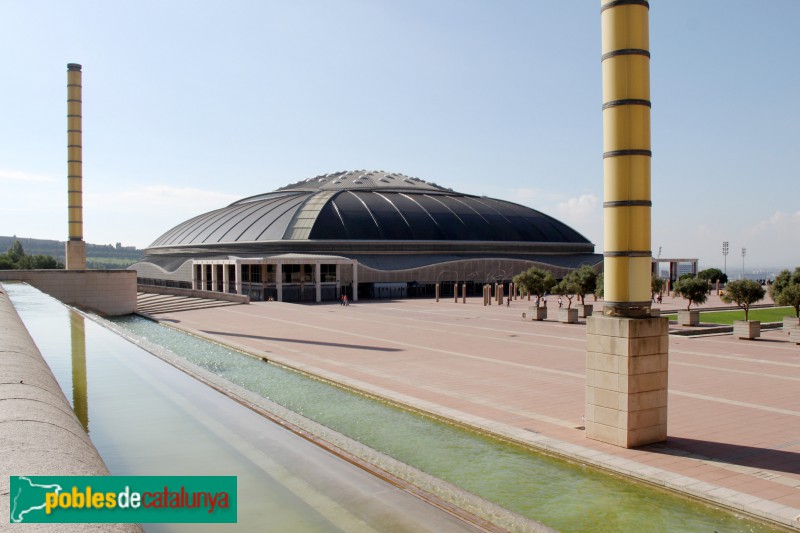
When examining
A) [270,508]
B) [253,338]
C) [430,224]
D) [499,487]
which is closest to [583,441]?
[499,487]

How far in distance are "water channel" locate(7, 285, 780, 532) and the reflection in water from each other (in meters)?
0.03

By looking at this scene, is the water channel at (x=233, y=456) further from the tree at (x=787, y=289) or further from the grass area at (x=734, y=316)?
the grass area at (x=734, y=316)

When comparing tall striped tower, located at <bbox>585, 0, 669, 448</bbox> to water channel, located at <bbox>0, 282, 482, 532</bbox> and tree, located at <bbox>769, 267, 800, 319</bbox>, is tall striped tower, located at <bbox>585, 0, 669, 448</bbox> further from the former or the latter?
tree, located at <bbox>769, 267, 800, 319</bbox>

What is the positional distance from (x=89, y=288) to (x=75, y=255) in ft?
21.2

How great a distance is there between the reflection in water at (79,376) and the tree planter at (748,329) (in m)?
25.1

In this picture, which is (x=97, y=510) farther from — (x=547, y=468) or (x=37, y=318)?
(x=37, y=318)

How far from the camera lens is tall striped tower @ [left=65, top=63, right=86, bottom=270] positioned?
49062mm

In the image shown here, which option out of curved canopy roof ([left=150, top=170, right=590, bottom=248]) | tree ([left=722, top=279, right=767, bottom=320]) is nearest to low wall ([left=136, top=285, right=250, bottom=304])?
curved canopy roof ([left=150, top=170, right=590, bottom=248])

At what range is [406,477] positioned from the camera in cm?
837

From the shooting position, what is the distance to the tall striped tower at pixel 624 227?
11.9 m

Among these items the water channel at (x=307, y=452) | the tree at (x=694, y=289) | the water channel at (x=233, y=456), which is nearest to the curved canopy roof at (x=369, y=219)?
the tree at (x=694, y=289)

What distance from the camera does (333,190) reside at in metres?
76.4

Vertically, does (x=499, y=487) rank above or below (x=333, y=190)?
below

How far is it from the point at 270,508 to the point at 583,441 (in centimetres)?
704
